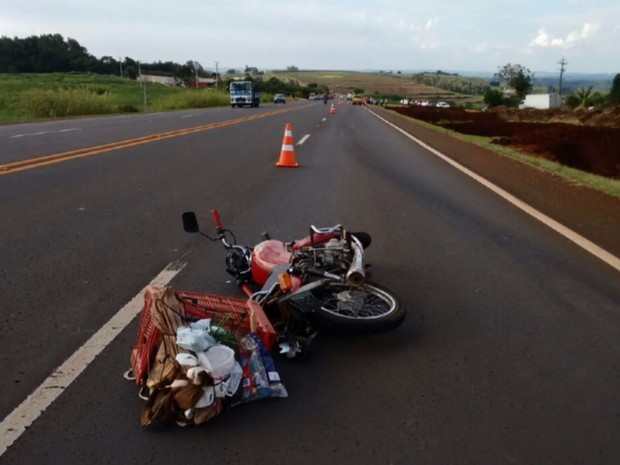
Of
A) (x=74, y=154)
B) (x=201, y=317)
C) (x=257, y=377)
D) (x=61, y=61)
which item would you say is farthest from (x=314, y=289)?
(x=61, y=61)

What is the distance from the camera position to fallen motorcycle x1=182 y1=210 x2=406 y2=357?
4.21 meters

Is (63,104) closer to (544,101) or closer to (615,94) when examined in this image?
(615,94)

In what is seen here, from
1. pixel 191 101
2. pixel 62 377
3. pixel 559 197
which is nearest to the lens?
pixel 62 377

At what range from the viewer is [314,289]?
4309 millimetres

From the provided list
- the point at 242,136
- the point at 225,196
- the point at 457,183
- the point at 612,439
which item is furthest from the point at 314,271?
the point at 242,136

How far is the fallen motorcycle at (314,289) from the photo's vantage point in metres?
4.21

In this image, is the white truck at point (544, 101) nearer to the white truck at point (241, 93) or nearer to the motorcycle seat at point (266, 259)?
the white truck at point (241, 93)

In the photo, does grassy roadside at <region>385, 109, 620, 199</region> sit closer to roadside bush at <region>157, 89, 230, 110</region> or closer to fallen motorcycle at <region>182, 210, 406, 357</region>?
fallen motorcycle at <region>182, 210, 406, 357</region>

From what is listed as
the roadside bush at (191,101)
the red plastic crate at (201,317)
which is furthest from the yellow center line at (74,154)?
the roadside bush at (191,101)

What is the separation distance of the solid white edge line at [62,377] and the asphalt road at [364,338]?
1.7 inches

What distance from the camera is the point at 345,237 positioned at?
16.6ft

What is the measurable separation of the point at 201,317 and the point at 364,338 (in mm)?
1122

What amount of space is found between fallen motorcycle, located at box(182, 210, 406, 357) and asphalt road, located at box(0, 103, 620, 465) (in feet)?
0.52

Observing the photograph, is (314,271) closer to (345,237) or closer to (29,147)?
(345,237)
